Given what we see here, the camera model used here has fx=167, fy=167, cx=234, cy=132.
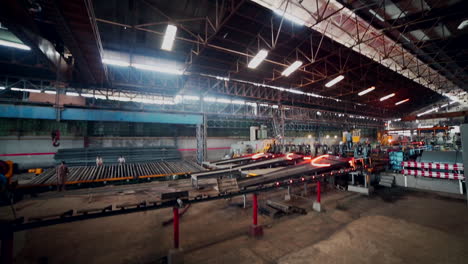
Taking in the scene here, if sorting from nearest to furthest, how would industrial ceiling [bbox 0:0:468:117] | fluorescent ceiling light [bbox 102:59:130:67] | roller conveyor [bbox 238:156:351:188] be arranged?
1. roller conveyor [bbox 238:156:351:188]
2. industrial ceiling [bbox 0:0:468:117]
3. fluorescent ceiling light [bbox 102:59:130:67]

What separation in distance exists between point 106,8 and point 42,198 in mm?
8638

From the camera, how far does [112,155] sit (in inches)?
499

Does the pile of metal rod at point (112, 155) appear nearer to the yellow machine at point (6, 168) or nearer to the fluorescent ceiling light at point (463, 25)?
the yellow machine at point (6, 168)

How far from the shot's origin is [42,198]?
24.1ft

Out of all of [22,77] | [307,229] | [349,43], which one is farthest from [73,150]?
[349,43]

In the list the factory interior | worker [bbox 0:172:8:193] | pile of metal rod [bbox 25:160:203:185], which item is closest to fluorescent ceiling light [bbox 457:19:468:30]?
the factory interior

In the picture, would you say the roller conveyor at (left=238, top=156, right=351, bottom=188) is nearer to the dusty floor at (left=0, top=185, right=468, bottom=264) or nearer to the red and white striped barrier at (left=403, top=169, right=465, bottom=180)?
the dusty floor at (left=0, top=185, right=468, bottom=264)

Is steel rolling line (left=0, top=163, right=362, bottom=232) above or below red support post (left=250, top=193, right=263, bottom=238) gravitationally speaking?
above

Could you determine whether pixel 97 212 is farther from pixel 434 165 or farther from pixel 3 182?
pixel 434 165

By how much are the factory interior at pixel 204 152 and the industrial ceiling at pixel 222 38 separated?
0.08 meters

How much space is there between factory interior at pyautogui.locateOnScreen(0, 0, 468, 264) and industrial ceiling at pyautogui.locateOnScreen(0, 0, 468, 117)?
77 millimetres

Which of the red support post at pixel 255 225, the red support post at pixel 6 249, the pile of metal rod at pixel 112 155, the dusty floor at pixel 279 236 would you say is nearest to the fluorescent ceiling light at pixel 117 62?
the pile of metal rod at pixel 112 155

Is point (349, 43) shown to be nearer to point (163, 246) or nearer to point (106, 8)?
point (106, 8)

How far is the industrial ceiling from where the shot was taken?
571cm
